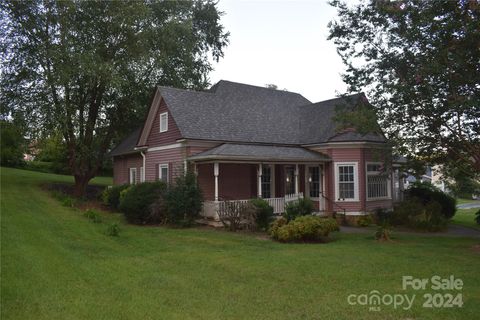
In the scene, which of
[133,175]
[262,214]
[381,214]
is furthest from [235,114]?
[381,214]

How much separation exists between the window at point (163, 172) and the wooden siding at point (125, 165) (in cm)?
381

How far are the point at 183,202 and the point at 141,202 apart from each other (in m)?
1.90

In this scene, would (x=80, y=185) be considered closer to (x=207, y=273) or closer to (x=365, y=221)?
(x=365, y=221)

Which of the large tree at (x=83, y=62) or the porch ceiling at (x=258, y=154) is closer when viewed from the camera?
the porch ceiling at (x=258, y=154)

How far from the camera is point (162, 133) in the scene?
1994 centimetres

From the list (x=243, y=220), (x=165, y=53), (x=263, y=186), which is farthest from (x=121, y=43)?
(x=243, y=220)

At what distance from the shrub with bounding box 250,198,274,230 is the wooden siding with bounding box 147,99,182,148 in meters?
5.41

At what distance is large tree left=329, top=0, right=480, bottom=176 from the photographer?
10898 mm

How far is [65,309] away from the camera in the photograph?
5766 mm

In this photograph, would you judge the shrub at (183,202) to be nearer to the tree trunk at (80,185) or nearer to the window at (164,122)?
the window at (164,122)

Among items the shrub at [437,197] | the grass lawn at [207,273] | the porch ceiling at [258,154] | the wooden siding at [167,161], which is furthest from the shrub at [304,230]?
the shrub at [437,197]

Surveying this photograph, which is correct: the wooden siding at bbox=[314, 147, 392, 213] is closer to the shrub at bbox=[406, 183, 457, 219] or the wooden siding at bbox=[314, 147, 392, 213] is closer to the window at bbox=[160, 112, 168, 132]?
the shrub at bbox=[406, 183, 457, 219]

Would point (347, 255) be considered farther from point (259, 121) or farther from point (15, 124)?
point (15, 124)

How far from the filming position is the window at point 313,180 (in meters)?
20.0
